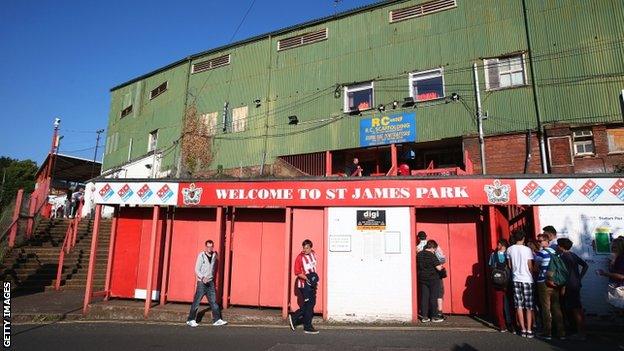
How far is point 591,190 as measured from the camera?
851 centimetres

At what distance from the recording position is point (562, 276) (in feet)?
23.7

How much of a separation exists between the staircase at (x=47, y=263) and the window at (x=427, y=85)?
14.4 m

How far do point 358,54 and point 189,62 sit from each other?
11336mm

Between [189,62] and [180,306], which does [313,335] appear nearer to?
[180,306]

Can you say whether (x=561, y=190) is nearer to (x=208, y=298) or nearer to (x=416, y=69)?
(x=208, y=298)

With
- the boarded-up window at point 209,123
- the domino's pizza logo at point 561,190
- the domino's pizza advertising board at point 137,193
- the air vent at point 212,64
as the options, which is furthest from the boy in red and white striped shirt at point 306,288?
the air vent at point 212,64

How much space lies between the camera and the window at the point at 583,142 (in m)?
15.5

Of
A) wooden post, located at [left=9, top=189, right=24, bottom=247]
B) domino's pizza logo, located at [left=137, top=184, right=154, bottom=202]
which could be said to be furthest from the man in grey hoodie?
wooden post, located at [left=9, top=189, right=24, bottom=247]

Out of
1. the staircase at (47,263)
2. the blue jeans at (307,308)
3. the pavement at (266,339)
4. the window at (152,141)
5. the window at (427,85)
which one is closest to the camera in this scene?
the pavement at (266,339)

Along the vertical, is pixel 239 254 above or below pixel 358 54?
below

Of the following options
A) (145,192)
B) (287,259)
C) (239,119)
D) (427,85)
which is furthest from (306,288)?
(239,119)

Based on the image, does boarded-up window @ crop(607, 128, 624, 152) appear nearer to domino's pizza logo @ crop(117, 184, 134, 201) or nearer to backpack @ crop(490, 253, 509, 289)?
backpack @ crop(490, 253, 509, 289)

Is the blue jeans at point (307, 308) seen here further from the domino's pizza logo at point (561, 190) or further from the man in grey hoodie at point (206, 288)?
the domino's pizza logo at point (561, 190)

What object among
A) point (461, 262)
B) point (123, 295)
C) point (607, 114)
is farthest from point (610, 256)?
point (123, 295)
